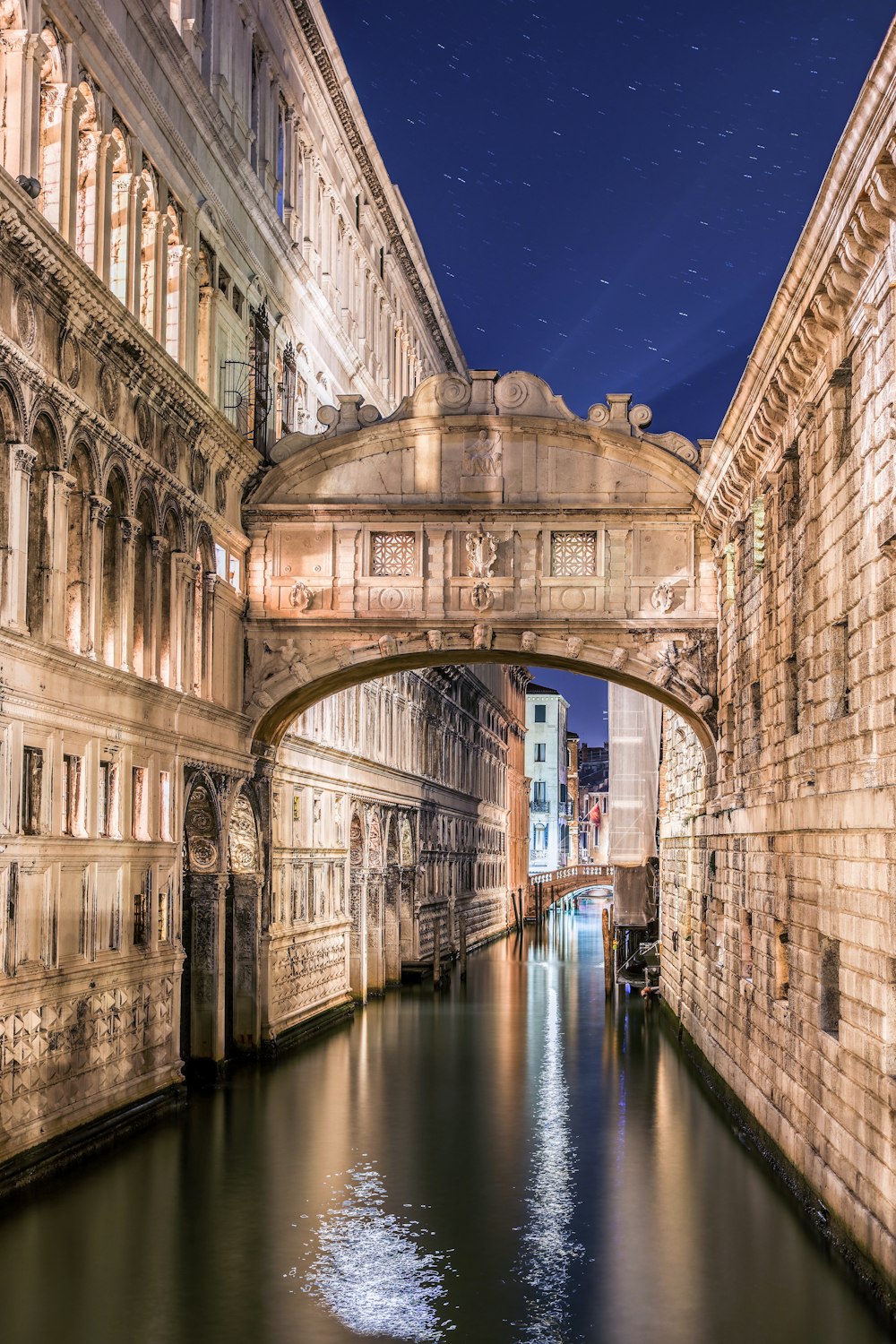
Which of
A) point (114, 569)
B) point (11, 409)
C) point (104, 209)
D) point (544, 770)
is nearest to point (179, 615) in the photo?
point (114, 569)

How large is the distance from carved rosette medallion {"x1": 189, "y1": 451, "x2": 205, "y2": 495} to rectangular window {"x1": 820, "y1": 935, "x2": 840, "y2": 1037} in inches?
420

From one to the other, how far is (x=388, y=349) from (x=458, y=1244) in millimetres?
28749

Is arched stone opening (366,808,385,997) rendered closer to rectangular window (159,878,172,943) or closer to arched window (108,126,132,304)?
rectangular window (159,878,172,943)

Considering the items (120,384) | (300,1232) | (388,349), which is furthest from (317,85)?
(300,1232)

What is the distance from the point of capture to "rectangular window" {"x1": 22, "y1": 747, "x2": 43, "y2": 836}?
14922 millimetres

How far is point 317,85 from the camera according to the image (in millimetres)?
29484

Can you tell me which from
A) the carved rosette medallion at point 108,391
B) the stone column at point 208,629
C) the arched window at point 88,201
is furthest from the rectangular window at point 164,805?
the arched window at point 88,201

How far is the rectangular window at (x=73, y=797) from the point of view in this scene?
53.2 feet

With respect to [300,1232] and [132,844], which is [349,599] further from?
[300,1232]

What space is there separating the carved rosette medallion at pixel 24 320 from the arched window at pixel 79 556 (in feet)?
5.76

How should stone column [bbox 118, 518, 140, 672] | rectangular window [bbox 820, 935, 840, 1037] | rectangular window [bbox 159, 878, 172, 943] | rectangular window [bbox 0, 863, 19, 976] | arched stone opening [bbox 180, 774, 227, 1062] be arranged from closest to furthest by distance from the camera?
rectangular window [bbox 820, 935, 840, 1037] → rectangular window [bbox 0, 863, 19, 976] → stone column [bbox 118, 518, 140, 672] → rectangular window [bbox 159, 878, 172, 943] → arched stone opening [bbox 180, 774, 227, 1062]

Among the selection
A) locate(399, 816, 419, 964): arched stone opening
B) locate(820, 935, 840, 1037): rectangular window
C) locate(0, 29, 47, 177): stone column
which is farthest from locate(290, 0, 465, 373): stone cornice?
locate(820, 935, 840, 1037): rectangular window

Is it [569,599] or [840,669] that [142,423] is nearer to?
[569,599]

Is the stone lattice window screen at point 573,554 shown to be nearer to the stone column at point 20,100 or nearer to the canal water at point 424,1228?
the canal water at point 424,1228
